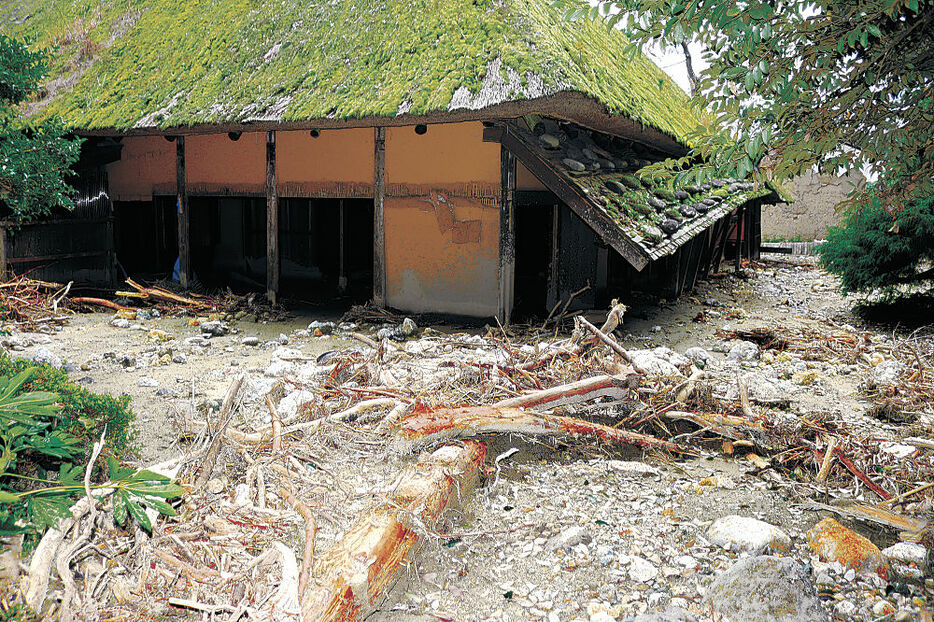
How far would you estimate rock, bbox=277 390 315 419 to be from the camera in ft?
14.5

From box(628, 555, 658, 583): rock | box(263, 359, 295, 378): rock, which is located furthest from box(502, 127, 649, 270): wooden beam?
box(628, 555, 658, 583): rock

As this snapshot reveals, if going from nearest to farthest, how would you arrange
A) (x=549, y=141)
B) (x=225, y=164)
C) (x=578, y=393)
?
(x=578, y=393), (x=549, y=141), (x=225, y=164)

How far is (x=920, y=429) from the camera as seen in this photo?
14.8 feet

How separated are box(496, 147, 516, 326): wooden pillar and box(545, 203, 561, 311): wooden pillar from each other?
633 mm

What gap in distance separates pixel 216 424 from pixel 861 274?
795cm

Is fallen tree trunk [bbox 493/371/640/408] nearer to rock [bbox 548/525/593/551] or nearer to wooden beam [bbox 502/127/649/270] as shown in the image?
rock [bbox 548/525/593/551]

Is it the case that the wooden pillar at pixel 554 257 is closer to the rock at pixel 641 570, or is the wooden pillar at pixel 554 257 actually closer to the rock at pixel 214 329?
the rock at pixel 214 329

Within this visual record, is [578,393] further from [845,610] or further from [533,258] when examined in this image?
[533,258]

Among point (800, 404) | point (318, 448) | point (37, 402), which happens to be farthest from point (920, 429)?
point (37, 402)

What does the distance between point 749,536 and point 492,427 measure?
1462mm

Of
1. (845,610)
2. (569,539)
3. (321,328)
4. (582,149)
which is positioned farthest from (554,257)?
(845,610)

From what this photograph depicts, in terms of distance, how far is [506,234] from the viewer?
7.45m

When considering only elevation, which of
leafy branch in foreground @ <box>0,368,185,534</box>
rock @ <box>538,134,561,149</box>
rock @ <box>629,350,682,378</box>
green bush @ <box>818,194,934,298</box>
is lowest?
rock @ <box>629,350,682,378</box>

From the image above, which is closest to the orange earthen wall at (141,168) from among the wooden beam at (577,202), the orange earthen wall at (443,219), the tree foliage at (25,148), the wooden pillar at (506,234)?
the orange earthen wall at (443,219)
